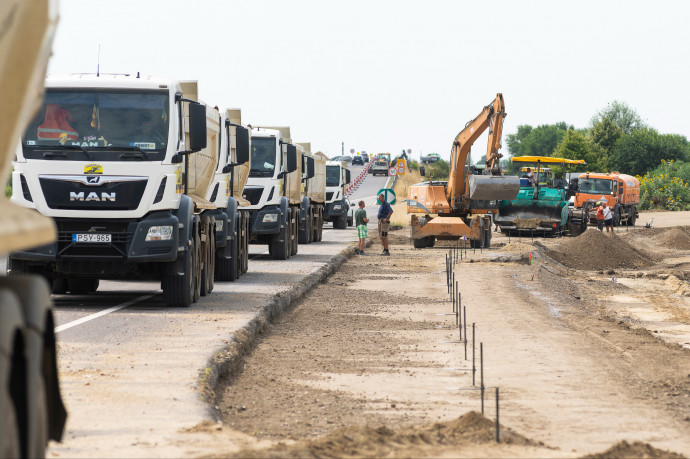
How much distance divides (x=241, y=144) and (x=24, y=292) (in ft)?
57.7

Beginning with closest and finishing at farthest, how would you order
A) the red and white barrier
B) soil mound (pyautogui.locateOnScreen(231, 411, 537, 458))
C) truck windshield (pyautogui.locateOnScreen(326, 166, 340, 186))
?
soil mound (pyautogui.locateOnScreen(231, 411, 537, 458)) < truck windshield (pyautogui.locateOnScreen(326, 166, 340, 186)) < the red and white barrier

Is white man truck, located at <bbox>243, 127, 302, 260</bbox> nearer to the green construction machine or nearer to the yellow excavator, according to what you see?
the yellow excavator

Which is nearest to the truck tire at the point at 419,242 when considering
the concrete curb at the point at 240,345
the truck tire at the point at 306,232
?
the truck tire at the point at 306,232

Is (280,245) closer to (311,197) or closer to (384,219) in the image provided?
(384,219)

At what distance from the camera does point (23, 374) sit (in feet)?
15.9

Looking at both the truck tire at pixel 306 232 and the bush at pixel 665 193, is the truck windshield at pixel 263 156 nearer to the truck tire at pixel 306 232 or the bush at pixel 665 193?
the truck tire at pixel 306 232

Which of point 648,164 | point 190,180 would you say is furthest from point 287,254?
point 648,164

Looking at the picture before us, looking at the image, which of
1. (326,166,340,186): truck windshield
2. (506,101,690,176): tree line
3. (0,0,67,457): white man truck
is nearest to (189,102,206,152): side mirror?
(0,0,67,457): white man truck

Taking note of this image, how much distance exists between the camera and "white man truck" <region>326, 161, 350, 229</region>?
48.2 meters

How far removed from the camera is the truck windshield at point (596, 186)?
2247 inches

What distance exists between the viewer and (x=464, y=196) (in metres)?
35.4

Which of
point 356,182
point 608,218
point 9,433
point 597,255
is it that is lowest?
point 597,255

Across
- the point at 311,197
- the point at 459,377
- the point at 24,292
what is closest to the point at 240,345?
the point at 459,377

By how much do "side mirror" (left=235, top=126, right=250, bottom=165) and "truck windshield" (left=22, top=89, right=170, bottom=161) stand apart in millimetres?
7056
